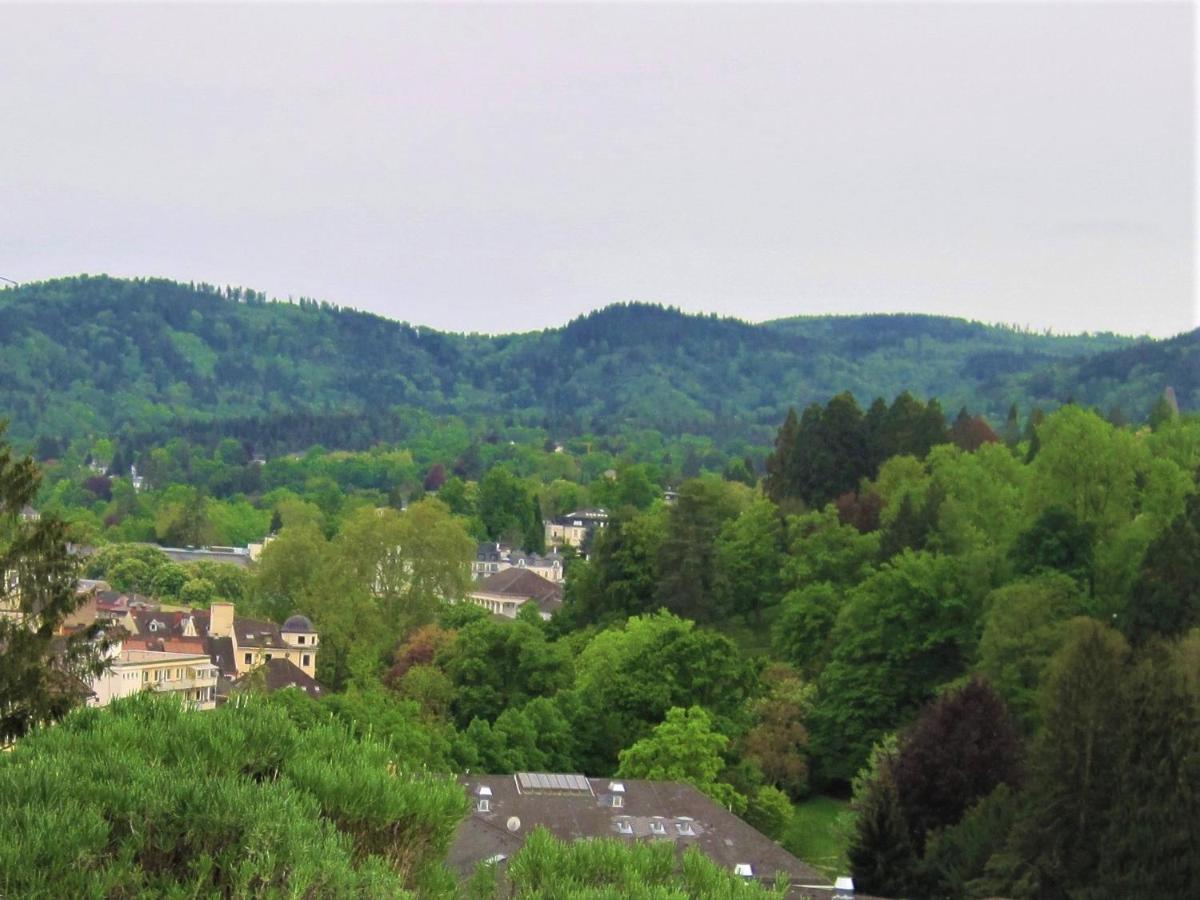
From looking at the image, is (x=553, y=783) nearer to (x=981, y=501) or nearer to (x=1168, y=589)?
(x=1168, y=589)

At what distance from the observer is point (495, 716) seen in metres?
50.4

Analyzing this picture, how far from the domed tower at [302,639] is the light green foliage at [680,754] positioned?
21.8m

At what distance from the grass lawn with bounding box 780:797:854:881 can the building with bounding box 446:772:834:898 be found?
295 centimetres

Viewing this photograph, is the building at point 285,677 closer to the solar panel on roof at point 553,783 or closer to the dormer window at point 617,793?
the solar panel on roof at point 553,783

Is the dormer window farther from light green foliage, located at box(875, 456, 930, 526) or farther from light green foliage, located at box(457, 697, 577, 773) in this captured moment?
light green foliage, located at box(875, 456, 930, 526)

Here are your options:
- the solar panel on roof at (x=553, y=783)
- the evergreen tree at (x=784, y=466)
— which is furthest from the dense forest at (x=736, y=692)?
the solar panel on roof at (x=553, y=783)

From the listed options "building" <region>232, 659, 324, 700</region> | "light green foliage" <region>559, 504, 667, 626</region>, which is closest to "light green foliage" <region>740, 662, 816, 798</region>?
"building" <region>232, 659, 324, 700</region>

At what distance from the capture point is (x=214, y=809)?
941 centimetres

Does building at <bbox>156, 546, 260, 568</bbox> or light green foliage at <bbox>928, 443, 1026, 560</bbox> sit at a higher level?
light green foliage at <bbox>928, 443, 1026, 560</bbox>

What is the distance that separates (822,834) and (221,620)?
28.9 m

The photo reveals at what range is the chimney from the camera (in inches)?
2564

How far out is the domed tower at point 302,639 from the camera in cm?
6328

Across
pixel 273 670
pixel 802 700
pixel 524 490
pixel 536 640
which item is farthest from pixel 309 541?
pixel 524 490

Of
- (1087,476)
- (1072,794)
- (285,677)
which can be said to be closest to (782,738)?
(1087,476)
